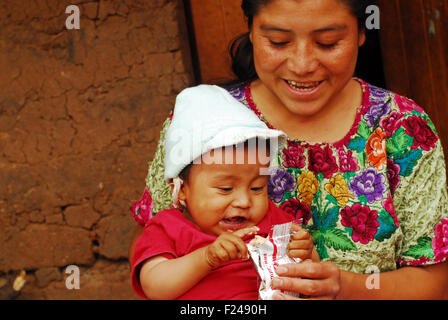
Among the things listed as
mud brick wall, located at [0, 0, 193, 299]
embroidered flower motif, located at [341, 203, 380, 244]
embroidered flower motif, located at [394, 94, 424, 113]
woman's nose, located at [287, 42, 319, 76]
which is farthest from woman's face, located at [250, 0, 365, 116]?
mud brick wall, located at [0, 0, 193, 299]

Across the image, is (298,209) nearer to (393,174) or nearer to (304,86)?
(393,174)

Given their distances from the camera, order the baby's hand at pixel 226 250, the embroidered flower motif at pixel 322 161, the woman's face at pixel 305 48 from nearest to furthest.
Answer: the baby's hand at pixel 226 250
the woman's face at pixel 305 48
the embroidered flower motif at pixel 322 161

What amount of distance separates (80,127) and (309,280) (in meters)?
1.59

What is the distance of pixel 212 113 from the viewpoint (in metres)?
2.03

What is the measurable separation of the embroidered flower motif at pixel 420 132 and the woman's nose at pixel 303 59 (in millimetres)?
441

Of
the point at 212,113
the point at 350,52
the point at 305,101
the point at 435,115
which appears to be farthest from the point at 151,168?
the point at 435,115

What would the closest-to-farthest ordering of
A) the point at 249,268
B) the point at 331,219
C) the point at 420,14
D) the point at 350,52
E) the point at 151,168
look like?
the point at 249,268 → the point at 350,52 → the point at 331,219 → the point at 151,168 → the point at 420,14

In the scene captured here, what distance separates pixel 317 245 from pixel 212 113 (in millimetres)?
668

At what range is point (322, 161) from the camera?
7.51ft

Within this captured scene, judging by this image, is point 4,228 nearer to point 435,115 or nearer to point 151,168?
point 151,168

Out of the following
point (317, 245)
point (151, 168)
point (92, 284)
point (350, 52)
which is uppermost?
point (350, 52)

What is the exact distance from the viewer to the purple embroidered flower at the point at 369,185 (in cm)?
221

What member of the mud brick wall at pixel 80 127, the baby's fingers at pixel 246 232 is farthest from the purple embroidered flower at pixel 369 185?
the mud brick wall at pixel 80 127

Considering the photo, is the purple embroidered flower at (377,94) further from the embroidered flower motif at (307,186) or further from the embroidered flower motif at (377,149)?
the embroidered flower motif at (307,186)
